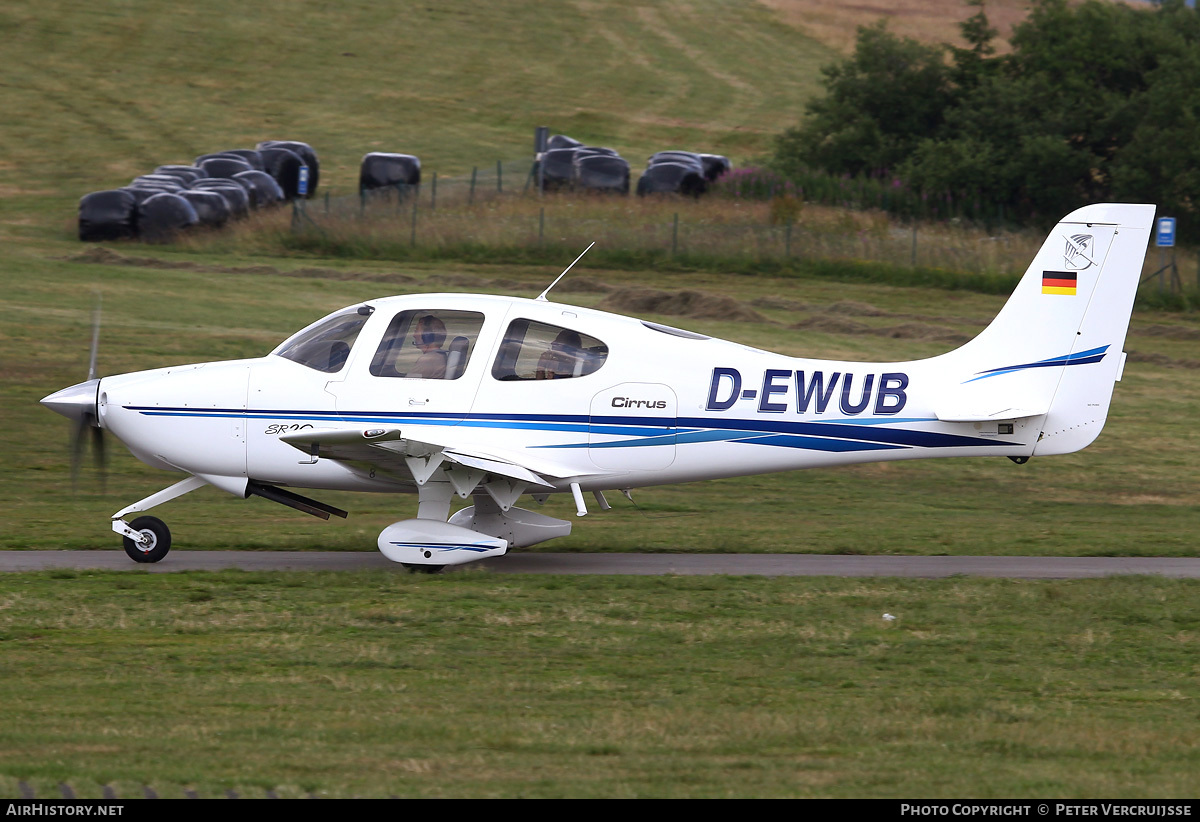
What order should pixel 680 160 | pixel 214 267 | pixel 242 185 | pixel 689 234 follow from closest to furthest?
pixel 214 267 < pixel 689 234 < pixel 242 185 < pixel 680 160

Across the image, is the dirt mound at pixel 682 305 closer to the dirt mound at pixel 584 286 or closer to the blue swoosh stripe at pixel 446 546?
the dirt mound at pixel 584 286

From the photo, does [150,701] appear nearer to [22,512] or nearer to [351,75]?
[22,512]

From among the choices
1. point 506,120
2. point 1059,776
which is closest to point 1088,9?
point 506,120

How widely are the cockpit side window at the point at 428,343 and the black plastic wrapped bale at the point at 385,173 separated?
28735 millimetres

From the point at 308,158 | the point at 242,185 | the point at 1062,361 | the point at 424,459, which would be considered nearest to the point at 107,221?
the point at 242,185

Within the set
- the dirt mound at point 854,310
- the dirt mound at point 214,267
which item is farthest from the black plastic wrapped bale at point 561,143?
the dirt mound at point 854,310

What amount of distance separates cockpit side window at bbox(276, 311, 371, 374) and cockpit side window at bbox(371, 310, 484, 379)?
30 cm

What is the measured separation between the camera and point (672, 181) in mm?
38531

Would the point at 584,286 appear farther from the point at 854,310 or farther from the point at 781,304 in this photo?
the point at 854,310

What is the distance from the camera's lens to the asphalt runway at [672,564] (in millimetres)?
11672

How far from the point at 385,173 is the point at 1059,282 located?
30.5 m

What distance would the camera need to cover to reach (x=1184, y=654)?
9398mm

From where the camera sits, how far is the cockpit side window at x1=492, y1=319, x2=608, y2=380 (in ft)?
37.7

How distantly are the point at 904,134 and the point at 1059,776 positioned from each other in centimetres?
3477
